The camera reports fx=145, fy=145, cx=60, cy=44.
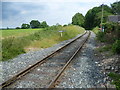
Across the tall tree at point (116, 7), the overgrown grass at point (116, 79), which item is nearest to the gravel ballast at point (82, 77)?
the overgrown grass at point (116, 79)

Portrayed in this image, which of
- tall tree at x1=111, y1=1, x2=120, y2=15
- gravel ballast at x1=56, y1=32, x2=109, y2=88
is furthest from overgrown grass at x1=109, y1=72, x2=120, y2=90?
tall tree at x1=111, y1=1, x2=120, y2=15

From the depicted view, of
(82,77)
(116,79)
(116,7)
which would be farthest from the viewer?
(116,7)

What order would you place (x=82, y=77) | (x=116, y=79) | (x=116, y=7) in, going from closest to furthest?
(x=116, y=79) → (x=82, y=77) → (x=116, y=7)

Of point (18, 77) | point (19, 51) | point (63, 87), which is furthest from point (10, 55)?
point (63, 87)

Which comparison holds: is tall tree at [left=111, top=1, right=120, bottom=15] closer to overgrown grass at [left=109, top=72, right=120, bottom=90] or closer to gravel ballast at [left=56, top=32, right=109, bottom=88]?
gravel ballast at [left=56, top=32, right=109, bottom=88]

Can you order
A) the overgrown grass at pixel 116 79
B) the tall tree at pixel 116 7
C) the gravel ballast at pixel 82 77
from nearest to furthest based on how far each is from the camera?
1. the overgrown grass at pixel 116 79
2. the gravel ballast at pixel 82 77
3. the tall tree at pixel 116 7

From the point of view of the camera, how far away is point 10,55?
9312 millimetres

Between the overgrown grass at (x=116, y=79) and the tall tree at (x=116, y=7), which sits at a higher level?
the tall tree at (x=116, y=7)

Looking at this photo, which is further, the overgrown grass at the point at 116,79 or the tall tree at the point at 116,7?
the tall tree at the point at 116,7

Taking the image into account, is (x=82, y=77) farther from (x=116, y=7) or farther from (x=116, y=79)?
(x=116, y=7)

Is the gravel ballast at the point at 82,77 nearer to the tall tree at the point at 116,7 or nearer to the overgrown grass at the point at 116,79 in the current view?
the overgrown grass at the point at 116,79

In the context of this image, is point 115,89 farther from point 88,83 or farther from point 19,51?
point 19,51

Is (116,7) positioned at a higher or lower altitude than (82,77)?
higher

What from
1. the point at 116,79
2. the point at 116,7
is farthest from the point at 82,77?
the point at 116,7
